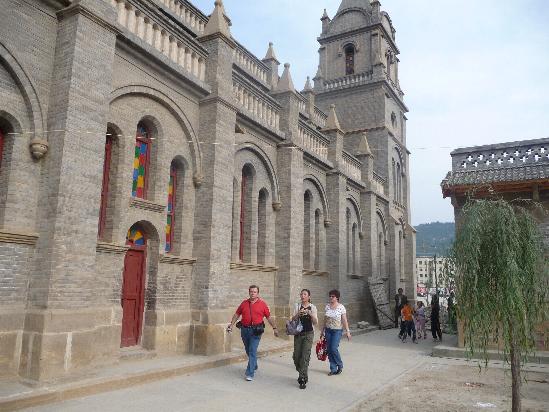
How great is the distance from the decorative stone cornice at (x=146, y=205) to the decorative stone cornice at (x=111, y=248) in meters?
0.99

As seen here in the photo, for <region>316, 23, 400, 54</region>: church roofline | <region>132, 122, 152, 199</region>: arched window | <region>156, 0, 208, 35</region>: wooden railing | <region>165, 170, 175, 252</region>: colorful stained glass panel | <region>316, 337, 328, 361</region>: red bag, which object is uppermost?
<region>316, 23, 400, 54</region>: church roofline

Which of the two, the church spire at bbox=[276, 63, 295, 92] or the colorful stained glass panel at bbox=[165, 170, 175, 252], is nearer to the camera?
the colorful stained glass panel at bbox=[165, 170, 175, 252]

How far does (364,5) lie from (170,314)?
89.3 ft

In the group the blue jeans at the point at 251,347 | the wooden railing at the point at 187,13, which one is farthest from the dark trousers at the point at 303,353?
the wooden railing at the point at 187,13

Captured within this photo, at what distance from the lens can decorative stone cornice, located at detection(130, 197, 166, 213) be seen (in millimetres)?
10180

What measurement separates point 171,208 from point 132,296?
2.42 m

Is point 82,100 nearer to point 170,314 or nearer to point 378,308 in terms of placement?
point 170,314

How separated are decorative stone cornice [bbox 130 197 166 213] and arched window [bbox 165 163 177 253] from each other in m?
0.69

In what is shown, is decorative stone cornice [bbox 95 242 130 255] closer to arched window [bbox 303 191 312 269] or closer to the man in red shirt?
the man in red shirt

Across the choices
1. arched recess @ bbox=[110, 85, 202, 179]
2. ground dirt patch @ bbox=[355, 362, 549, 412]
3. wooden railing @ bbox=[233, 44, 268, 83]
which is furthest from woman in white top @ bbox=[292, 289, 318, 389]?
wooden railing @ bbox=[233, 44, 268, 83]

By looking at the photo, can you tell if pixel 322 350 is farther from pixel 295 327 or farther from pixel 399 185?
pixel 399 185

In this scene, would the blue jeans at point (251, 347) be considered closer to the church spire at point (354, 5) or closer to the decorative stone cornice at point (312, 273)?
the decorative stone cornice at point (312, 273)

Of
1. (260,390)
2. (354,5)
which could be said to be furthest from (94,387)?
(354,5)

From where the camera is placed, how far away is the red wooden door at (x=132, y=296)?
33.4 ft
